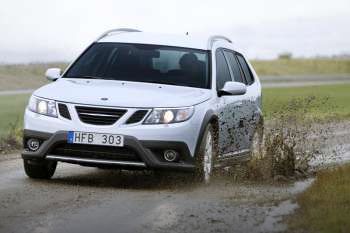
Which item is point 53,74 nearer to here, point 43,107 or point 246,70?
point 43,107

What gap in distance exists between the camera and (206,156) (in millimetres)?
11055

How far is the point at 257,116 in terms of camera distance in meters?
13.3

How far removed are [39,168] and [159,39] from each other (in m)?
2.21

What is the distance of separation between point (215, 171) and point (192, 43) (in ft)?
5.12

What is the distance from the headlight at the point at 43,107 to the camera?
35.0 feet

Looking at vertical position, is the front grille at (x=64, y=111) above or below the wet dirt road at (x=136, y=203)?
above

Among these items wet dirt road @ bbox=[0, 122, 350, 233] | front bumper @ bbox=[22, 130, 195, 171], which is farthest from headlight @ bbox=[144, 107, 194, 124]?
wet dirt road @ bbox=[0, 122, 350, 233]

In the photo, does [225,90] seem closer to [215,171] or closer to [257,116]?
[215,171]

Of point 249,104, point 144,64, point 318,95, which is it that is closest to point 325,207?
point 144,64

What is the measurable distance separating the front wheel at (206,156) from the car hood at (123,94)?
0.39 meters

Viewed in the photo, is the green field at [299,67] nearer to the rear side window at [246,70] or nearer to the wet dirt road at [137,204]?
the rear side window at [246,70]

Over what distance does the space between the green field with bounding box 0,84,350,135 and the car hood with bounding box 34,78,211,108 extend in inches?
184

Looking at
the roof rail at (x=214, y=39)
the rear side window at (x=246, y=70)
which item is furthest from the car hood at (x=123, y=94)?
the rear side window at (x=246, y=70)

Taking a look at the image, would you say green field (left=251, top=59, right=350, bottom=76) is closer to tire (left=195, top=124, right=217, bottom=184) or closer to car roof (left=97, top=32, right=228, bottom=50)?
car roof (left=97, top=32, right=228, bottom=50)
